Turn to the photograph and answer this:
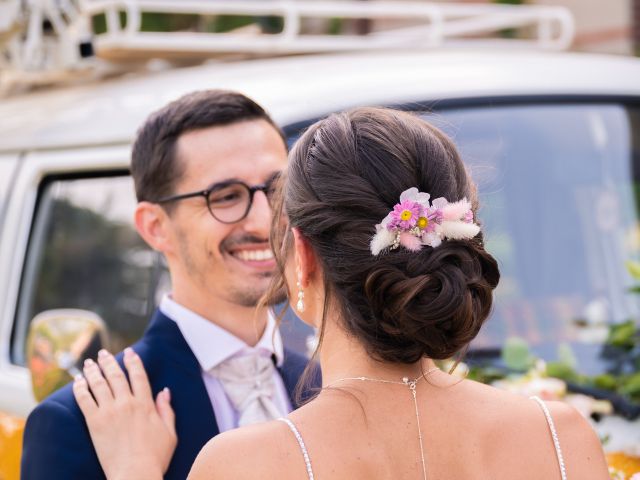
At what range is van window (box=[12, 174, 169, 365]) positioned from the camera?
4.02m

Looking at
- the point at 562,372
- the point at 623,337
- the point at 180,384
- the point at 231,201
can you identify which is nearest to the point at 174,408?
the point at 180,384

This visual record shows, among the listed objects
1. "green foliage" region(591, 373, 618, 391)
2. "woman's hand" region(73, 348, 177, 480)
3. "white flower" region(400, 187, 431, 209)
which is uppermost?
"white flower" region(400, 187, 431, 209)

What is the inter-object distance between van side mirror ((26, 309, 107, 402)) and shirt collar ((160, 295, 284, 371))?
1.78ft

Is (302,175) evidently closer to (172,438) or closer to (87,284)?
(172,438)

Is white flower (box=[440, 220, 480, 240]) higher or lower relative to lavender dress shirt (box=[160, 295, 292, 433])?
higher

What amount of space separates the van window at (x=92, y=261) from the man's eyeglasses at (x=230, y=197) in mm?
835

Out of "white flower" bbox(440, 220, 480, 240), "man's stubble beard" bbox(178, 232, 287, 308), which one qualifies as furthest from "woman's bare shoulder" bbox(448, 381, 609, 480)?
"man's stubble beard" bbox(178, 232, 287, 308)

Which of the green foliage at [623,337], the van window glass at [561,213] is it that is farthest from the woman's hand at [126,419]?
the green foliage at [623,337]

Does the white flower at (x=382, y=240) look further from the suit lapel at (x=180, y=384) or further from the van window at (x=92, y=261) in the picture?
the van window at (x=92, y=261)

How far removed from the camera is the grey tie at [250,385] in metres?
2.87

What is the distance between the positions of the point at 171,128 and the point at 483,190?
1328 millimetres

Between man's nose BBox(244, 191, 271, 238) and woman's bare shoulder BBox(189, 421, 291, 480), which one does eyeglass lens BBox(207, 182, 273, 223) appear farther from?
woman's bare shoulder BBox(189, 421, 291, 480)

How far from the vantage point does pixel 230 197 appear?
3.13 meters

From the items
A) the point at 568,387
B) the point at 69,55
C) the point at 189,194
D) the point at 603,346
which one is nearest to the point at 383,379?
the point at 189,194
